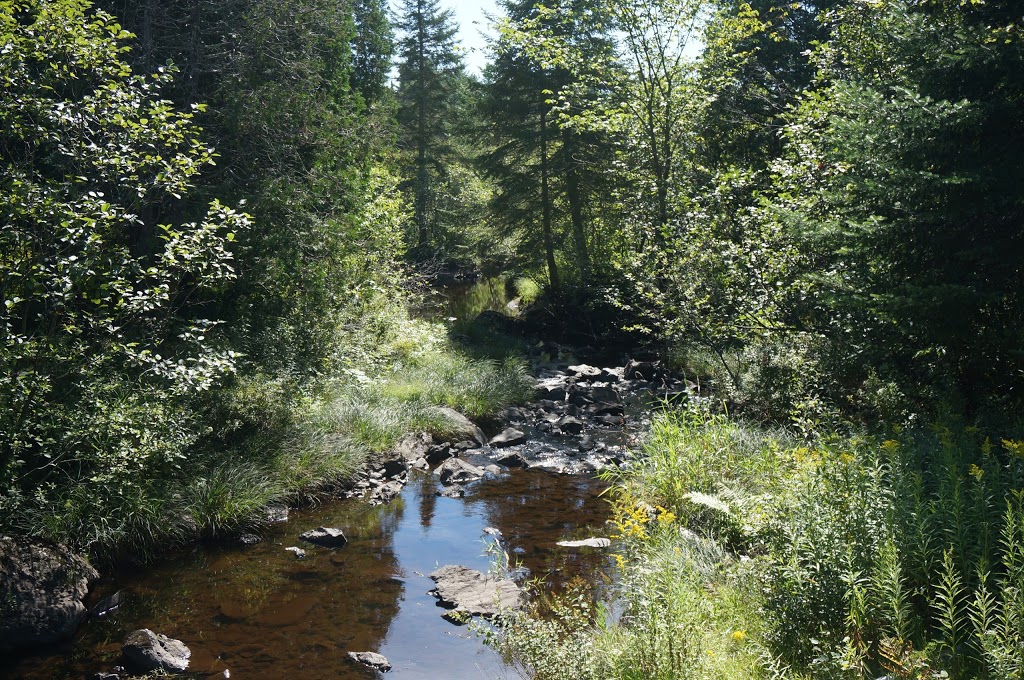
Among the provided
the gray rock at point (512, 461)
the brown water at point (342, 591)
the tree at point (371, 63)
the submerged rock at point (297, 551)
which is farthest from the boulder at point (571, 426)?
the tree at point (371, 63)

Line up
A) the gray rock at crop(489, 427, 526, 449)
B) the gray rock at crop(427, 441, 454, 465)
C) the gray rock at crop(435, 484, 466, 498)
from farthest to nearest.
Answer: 1. the gray rock at crop(489, 427, 526, 449)
2. the gray rock at crop(427, 441, 454, 465)
3. the gray rock at crop(435, 484, 466, 498)

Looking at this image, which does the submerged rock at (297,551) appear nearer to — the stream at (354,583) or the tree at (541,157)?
the stream at (354,583)

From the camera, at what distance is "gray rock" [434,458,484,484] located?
10853mm

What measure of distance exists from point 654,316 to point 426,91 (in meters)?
25.8

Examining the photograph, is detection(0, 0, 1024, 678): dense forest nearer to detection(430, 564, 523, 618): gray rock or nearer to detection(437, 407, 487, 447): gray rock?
detection(437, 407, 487, 447): gray rock

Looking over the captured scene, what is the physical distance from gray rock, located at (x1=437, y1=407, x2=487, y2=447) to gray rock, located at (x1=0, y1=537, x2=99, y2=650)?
6.75 meters

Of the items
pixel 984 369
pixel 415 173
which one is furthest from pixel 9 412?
pixel 415 173

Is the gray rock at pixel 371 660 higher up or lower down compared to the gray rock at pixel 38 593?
lower down

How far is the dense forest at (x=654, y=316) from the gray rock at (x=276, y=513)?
0.78 ft

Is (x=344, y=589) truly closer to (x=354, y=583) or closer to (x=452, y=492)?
(x=354, y=583)

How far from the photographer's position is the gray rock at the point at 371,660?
5.81 m

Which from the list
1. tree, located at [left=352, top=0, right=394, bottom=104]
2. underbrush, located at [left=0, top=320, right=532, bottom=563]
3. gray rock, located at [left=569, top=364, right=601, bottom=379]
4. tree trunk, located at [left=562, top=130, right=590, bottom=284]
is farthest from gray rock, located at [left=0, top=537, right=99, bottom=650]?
tree, located at [left=352, top=0, right=394, bottom=104]

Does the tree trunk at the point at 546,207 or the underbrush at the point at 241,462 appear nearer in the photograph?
the underbrush at the point at 241,462

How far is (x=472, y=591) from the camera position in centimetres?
704
